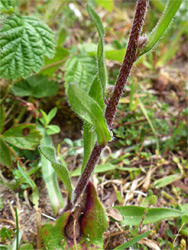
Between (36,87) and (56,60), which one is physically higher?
(56,60)

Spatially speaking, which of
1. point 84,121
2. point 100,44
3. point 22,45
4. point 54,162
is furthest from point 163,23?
point 22,45

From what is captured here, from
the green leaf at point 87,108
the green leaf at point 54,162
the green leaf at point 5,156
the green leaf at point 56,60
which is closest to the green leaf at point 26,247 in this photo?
the green leaf at point 54,162

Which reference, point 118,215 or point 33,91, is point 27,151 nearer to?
point 33,91

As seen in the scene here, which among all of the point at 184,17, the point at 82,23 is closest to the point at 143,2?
the point at 82,23

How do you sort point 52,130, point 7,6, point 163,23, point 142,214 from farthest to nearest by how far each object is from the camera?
point 52,130
point 7,6
point 142,214
point 163,23

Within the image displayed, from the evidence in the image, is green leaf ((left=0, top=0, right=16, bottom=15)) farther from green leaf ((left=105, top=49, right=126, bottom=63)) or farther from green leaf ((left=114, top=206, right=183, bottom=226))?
green leaf ((left=114, top=206, right=183, bottom=226))

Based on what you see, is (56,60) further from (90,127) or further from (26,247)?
(26,247)

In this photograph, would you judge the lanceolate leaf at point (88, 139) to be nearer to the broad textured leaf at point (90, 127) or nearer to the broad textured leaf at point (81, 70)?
the broad textured leaf at point (90, 127)

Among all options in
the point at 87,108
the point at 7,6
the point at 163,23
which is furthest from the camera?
the point at 7,6
